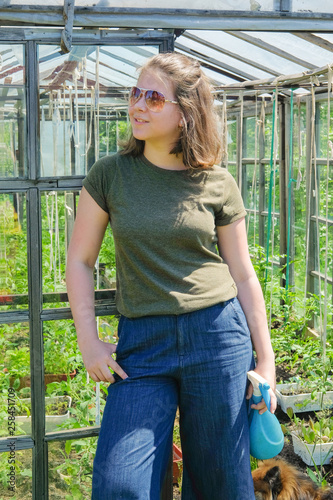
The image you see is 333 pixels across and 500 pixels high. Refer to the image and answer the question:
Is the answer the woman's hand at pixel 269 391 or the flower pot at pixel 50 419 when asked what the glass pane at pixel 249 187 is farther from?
the woman's hand at pixel 269 391

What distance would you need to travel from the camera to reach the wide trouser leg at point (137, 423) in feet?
5.63

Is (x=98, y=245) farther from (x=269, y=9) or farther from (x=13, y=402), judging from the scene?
(x=269, y=9)

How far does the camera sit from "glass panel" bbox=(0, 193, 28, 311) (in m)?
2.18

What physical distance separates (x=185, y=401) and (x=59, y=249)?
2.62 ft

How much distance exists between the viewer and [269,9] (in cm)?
208

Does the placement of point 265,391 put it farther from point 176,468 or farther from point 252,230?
point 252,230

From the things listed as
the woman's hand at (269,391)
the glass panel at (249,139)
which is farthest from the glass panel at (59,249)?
the glass panel at (249,139)

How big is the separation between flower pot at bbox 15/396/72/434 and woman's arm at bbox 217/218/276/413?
0.77m

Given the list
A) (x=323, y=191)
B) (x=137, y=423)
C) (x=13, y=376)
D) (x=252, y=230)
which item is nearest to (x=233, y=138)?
(x=252, y=230)

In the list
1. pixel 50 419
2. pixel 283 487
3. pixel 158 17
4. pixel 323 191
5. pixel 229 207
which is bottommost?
pixel 283 487

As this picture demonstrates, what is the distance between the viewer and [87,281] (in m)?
1.90

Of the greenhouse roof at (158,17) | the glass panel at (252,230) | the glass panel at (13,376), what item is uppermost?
the greenhouse roof at (158,17)

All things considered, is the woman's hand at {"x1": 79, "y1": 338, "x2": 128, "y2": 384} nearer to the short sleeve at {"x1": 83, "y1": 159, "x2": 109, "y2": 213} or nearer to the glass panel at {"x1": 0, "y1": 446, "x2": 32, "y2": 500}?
the short sleeve at {"x1": 83, "y1": 159, "x2": 109, "y2": 213}

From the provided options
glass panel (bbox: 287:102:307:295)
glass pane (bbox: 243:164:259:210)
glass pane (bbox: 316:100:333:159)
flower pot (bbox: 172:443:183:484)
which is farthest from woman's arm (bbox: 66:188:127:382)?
glass pane (bbox: 243:164:259:210)
